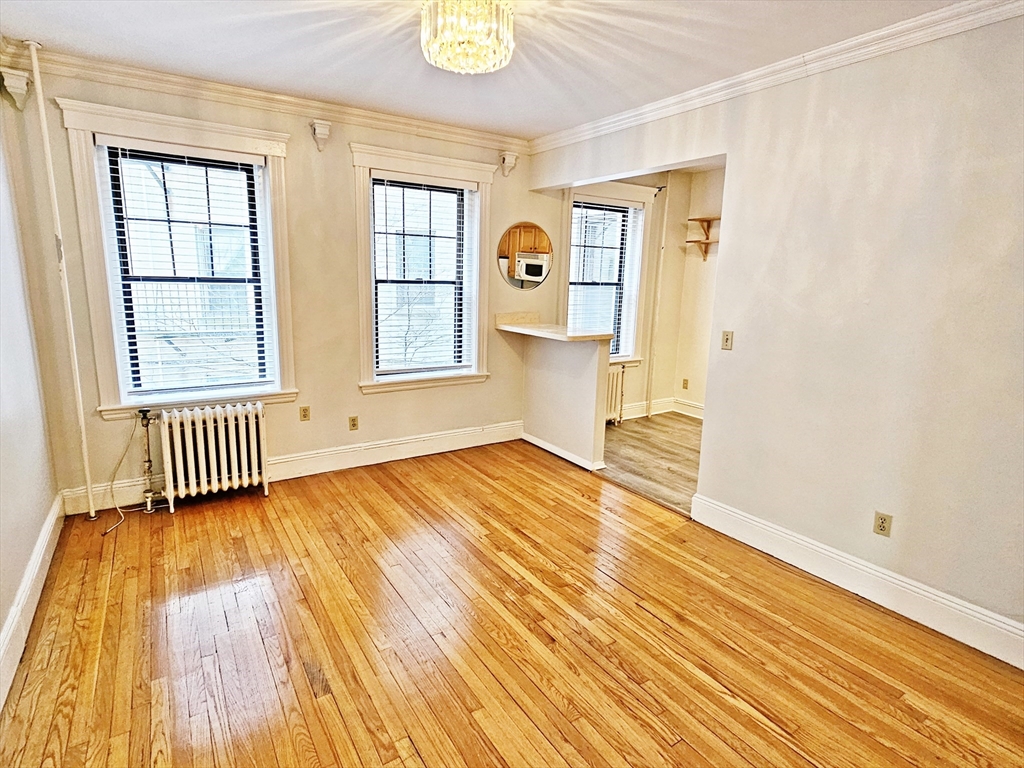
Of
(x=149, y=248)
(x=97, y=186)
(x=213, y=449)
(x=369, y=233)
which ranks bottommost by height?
(x=213, y=449)

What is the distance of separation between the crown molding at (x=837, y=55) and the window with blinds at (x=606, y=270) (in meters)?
1.64

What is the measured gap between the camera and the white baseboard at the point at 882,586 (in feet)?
7.10

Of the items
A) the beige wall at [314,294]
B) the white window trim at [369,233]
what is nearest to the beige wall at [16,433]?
the beige wall at [314,294]

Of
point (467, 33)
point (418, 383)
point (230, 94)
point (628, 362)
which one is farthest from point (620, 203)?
point (467, 33)

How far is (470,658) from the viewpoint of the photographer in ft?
6.82

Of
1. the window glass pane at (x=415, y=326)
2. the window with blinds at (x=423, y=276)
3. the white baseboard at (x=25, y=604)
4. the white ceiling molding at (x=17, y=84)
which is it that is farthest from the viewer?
the window glass pane at (x=415, y=326)

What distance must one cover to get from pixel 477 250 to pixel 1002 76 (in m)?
3.14

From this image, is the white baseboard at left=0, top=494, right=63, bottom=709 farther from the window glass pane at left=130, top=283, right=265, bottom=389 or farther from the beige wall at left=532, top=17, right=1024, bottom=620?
the beige wall at left=532, top=17, right=1024, bottom=620

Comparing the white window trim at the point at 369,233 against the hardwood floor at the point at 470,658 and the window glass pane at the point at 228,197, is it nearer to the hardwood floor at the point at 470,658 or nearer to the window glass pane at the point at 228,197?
the window glass pane at the point at 228,197

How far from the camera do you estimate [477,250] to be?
4.34 meters

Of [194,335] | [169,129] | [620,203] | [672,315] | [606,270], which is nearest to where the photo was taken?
[169,129]

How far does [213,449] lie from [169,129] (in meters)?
1.90

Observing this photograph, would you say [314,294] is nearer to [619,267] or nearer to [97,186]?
[97,186]

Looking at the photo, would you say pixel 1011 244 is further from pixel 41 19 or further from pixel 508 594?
pixel 41 19
